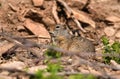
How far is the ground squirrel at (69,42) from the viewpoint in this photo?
8828mm

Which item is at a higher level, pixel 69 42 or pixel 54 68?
pixel 69 42

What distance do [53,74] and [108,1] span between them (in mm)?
5350

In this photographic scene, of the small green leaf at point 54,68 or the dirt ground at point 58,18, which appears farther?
the dirt ground at point 58,18

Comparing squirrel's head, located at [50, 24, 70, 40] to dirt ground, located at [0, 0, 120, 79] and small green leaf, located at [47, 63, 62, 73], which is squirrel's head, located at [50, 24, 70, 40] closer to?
dirt ground, located at [0, 0, 120, 79]

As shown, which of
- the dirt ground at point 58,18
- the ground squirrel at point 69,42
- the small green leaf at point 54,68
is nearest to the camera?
the small green leaf at point 54,68

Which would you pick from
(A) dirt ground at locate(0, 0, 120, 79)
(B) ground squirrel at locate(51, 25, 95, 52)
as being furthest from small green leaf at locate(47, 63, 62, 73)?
(A) dirt ground at locate(0, 0, 120, 79)

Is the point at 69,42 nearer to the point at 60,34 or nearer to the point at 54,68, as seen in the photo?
the point at 60,34

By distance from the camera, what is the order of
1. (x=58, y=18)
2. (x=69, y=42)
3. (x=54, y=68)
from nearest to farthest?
1. (x=54, y=68)
2. (x=69, y=42)
3. (x=58, y=18)

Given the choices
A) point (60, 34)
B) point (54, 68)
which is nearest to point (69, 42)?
point (60, 34)

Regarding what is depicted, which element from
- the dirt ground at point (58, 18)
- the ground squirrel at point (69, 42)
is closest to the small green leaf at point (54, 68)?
the ground squirrel at point (69, 42)

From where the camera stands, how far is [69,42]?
888cm

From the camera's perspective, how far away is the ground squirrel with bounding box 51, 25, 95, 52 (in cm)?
883

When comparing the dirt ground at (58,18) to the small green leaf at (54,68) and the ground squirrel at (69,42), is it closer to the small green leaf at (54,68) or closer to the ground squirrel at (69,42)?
the ground squirrel at (69,42)

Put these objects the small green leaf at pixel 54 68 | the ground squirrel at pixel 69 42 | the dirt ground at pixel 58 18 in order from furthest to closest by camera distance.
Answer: the dirt ground at pixel 58 18
the ground squirrel at pixel 69 42
the small green leaf at pixel 54 68
